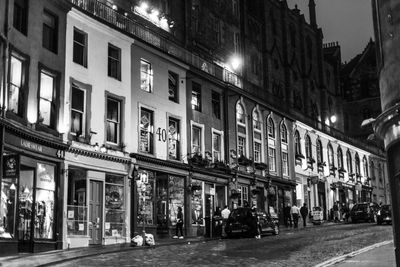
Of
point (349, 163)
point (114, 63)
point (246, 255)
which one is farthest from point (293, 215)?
point (349, 163)

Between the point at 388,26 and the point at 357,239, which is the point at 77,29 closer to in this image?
the point at 357,239

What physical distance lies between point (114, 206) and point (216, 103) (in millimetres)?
13352

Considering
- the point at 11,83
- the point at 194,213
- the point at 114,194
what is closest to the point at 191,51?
the point at 194,213

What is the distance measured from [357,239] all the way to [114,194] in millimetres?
11238

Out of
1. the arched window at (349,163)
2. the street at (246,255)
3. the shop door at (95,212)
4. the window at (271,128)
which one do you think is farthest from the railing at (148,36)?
the arched window at (349,163)

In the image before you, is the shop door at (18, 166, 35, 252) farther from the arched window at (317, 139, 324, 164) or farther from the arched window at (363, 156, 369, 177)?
the arched window at (363, 156, 369, 177)

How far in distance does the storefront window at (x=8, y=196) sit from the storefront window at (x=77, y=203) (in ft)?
12.3

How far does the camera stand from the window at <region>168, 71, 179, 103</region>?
112 feet

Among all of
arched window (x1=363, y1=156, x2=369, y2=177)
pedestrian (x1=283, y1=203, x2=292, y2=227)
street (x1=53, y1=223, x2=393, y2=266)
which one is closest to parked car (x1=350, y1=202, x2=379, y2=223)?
pedestrian (x1=283, y1=203, x2=292, y2=227)

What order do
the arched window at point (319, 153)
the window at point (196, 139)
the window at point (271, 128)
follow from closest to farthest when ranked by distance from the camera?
the window at point (196, 139)
the window at point (271, 128)
the arched window at point (319, 153)

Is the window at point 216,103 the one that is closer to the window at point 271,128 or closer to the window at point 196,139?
the window at point 196,139

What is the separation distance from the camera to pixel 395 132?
11.2 meters

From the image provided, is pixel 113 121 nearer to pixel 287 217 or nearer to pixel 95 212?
pixel 95 212

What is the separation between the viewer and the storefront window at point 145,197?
29.8 metres
